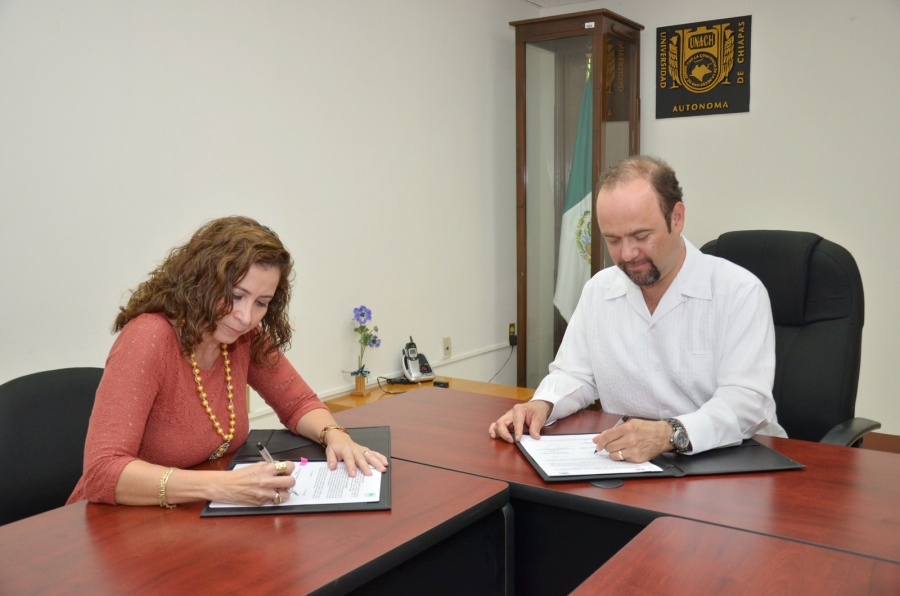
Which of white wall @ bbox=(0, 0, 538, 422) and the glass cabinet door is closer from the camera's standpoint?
white wall @ bbox=(0, 0, 538, 422)

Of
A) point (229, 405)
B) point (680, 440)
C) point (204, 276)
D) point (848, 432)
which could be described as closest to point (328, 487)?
point (229, 405)

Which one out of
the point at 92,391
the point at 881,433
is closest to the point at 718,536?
the point at 92,391

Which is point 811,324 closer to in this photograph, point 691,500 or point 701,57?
point 691,500

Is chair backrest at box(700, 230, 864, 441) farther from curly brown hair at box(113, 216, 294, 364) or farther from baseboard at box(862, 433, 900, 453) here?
baseboard at box(862, 433, 900, 453)

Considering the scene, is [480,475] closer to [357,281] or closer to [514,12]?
[357,281]

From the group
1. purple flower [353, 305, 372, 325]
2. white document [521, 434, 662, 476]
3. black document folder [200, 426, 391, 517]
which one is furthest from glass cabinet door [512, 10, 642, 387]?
black document folder [200, 426, 391, 517]

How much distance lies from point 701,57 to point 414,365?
7.68 ft

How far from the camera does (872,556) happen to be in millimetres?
1153

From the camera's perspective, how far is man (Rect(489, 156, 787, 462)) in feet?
6.08

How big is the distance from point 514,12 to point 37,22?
9.62 ft

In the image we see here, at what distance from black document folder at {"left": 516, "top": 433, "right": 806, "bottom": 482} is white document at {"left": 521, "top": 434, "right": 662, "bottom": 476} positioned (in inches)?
0.5

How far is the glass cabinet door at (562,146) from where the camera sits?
13.3 ft

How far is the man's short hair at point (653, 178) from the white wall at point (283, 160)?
61.5 inches

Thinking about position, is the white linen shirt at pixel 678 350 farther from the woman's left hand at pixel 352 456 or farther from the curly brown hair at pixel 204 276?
the curly brown hair at pixel 204 276
